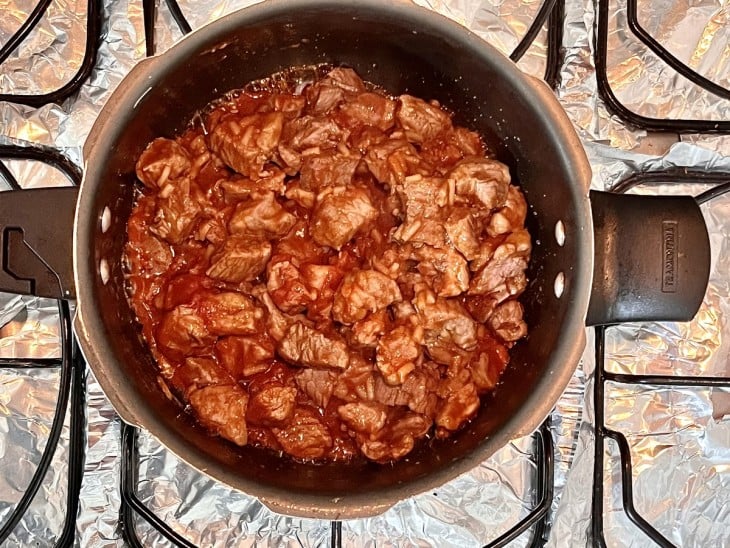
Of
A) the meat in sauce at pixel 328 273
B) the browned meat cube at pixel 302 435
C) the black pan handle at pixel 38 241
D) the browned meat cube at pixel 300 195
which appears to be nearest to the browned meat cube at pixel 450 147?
the meat in sauce at pixel 328 273

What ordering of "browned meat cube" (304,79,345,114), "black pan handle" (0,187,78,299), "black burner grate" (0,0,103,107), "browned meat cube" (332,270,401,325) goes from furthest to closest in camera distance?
"black burner grate" (0,0,103,107)
"browned meat cube" (304,79,345,114)
"browned meat cube" (332,270,401,325)
"black pan handle" (0,187,78,299)

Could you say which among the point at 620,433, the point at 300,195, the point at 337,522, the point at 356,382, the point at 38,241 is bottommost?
the point at 337,522

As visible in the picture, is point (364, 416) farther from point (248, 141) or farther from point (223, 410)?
point (248, 141)

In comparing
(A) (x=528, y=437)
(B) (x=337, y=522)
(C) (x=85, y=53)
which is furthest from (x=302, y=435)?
(C) (x=85, y=53)

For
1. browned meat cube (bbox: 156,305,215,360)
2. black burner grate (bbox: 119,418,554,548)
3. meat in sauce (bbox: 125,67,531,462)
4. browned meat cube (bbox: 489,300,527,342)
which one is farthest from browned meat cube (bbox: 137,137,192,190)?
browned meat cube (bbox: 489,300,527,342)

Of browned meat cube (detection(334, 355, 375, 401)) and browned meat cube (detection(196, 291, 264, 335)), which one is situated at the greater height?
browned meat cube (detection(196, 291, 264, 335))

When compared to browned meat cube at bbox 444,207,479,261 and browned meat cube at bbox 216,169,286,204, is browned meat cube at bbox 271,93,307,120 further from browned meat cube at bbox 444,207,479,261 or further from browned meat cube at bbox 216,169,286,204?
browned meat cube at bbox 444,207,479,261
